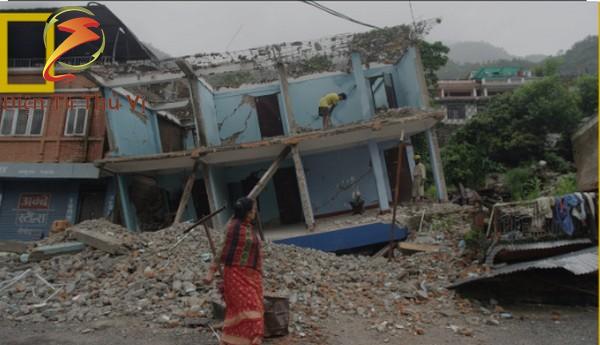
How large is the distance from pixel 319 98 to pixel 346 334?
32.9 ft

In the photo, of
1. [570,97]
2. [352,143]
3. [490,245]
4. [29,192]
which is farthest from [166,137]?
[570,97]

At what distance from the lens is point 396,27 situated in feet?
36.9

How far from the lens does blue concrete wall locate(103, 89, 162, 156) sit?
476 inches

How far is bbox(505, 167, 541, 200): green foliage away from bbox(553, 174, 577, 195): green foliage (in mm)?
733

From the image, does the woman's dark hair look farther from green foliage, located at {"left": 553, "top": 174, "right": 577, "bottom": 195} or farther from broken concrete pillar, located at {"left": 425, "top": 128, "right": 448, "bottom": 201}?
green foliage, located at {"left": 553, "top": 174, "right": 577, "bottom": 195}

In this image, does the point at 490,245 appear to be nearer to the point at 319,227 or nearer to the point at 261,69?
the point at 319,227

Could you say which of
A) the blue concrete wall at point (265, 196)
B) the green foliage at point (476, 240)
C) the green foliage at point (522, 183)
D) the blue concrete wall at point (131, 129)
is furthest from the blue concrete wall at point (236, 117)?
the green foliage at point (522, 183)

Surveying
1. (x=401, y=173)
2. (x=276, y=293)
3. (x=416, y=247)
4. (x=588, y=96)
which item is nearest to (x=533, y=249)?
(x=416, y=247)

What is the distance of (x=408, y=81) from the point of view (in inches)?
511

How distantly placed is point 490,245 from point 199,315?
5574mm

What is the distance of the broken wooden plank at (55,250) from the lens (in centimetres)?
755

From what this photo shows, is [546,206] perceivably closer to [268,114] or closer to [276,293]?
[276,293]

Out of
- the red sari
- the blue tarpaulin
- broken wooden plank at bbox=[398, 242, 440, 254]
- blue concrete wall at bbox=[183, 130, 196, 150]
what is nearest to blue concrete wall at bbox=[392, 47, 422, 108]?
the blue tarpaulin

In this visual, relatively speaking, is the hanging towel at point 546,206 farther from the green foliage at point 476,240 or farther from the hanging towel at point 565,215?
the green foliage at point 476,240
